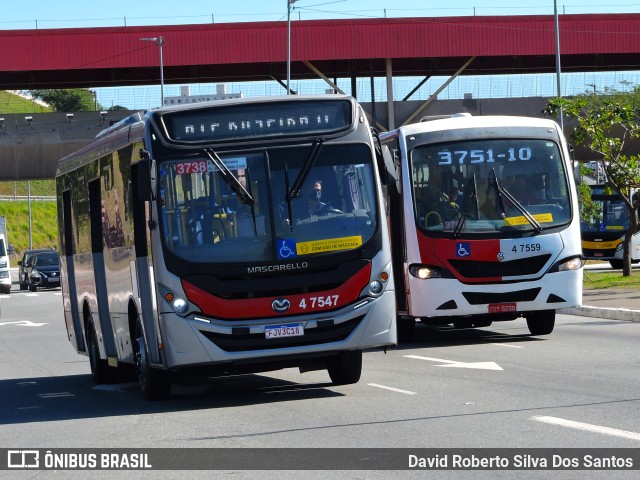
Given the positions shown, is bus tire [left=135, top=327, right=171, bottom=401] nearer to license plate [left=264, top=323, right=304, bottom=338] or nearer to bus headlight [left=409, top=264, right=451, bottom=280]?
license plate [left=264, top=323, right=304, bottom=338]

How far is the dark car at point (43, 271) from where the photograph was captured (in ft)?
180

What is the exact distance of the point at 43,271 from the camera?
54781 millimetres

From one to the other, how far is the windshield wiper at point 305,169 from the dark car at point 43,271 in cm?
4303

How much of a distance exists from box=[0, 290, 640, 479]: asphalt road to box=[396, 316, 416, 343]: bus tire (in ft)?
1.78

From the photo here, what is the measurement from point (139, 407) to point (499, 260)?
22.2ft

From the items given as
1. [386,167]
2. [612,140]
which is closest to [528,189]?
[386,167]

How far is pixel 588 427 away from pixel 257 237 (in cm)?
404

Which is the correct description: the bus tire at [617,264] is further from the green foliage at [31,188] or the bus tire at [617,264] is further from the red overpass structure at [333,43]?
the green foliage at [31,188]

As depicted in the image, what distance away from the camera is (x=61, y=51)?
53.3 metres

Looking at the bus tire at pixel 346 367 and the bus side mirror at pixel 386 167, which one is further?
the bus tire at pixel 346 367

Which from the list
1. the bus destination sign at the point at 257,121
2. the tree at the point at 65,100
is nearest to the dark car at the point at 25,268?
the bus destination sign at the point at 257,121

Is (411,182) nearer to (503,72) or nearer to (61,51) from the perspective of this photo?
(61,51)

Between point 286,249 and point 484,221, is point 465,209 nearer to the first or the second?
point 484,221

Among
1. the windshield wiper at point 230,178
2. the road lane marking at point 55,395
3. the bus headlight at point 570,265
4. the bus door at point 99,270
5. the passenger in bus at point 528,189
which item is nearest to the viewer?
the windshield wiper at point 230,178
